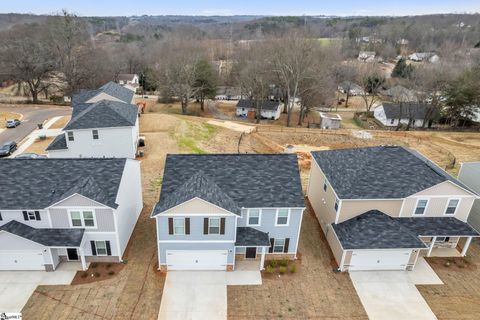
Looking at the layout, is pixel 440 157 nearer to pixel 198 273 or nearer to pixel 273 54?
pixel 273 54

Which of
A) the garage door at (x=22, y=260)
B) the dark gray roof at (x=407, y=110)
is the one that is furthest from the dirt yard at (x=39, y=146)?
the dark gray roof at (x=407, y=110)

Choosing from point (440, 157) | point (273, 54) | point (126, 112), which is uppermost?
point (273, 54)

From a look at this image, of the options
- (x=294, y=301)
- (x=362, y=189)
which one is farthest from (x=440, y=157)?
(x=294, y=301)

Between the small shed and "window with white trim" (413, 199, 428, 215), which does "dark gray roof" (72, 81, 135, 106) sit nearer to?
the small shed

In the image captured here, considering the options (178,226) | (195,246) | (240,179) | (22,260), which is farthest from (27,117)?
(240,179)

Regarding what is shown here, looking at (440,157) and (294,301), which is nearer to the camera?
(294,301)

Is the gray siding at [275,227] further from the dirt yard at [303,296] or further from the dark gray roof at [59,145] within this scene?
the dark gray roof at [59,145]
